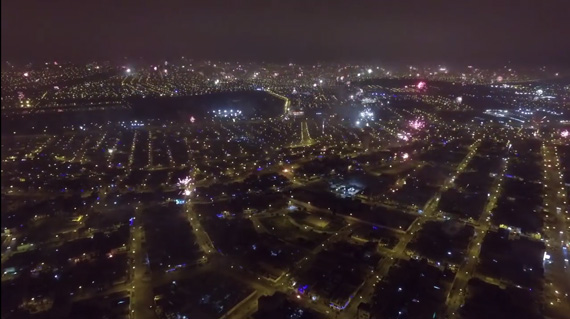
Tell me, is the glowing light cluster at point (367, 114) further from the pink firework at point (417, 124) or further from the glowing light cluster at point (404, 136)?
the glowing light cluster at point (404, 136)

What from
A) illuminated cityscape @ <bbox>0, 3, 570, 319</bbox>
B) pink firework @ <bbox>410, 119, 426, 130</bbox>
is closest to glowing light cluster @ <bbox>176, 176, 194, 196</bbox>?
illuminated cityscape @ <bbox>0, 3, 570, 319</bbox>

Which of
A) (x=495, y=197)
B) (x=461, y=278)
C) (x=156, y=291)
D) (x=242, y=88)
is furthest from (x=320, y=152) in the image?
(x=242, y=88)

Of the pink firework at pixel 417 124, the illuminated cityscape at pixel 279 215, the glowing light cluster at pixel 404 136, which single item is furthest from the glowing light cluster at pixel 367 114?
the glowing light cluster at pixel 404 136

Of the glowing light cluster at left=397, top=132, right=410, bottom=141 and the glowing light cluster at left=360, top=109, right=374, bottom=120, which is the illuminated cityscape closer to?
the glowing light cluster at left=397, top=132, right=410, bottom=141

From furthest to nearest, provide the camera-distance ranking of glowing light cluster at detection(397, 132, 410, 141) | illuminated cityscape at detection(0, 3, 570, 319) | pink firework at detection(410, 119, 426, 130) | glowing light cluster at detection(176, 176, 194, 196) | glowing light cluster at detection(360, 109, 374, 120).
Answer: glowing light cluster at detection(360, 109, 374, 120)
pink firework at detection(410, 119, 426, 130)
glowing light cluster at detection(397, 132, 410, 141)
glowing light cluster at detection(176, 176, 194, 196)
illuminated cityscape at detection(0, 3, 570, 319)

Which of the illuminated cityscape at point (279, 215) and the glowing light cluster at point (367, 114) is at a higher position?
the illuminated cityscape at point (279, 215)
